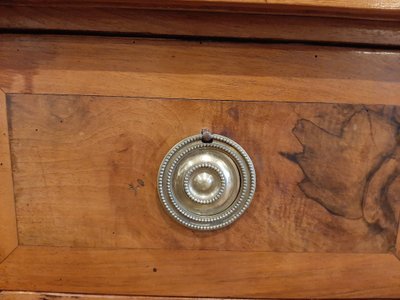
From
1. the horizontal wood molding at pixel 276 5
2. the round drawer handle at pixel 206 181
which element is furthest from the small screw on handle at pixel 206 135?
the horizontal wood molding at pixel 276 5

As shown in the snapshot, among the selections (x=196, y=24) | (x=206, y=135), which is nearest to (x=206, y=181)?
(x=206, y=135)

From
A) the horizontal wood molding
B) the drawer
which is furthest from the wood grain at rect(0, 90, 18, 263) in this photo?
the horizontal wood molding

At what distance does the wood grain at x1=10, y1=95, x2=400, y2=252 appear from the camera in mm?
464

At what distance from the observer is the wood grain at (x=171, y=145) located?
0.46 m

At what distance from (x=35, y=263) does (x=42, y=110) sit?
6.9 inches

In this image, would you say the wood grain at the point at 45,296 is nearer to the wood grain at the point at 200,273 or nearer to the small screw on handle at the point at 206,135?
the wood grain at the point at 200,273

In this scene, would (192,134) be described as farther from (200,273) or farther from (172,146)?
(200,273)

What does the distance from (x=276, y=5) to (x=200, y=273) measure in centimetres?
30

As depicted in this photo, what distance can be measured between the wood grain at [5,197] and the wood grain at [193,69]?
0.04 metres

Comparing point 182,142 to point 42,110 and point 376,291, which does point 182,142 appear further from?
point 376,291

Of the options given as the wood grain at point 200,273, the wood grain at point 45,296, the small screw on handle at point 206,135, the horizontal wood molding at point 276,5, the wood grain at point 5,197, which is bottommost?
the wood grain at point 45,296

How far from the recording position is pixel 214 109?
18.2 inches

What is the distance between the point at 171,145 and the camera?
0.47 m

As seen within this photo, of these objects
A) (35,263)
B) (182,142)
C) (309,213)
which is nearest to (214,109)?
(182,142)
